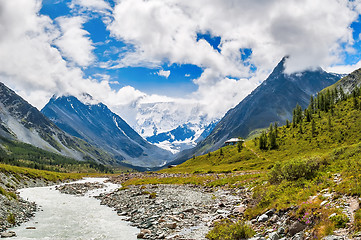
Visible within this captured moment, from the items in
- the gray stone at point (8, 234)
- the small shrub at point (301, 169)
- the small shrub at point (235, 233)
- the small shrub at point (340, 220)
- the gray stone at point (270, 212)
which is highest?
the small shrub at point (301, 169)

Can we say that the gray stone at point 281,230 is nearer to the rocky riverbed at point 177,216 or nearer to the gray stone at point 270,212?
the gray stone at point 270,212

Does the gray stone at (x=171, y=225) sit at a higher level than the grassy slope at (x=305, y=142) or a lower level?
lower

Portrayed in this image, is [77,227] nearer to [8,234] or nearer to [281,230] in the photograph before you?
[8,234]

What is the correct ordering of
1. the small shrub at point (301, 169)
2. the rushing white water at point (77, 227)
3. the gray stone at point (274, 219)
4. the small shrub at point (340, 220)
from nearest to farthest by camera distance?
the small shrub at point (340, 220) < the gray stone at point (274, 219) < the small shrub at point (301, 169) < the rushing white water at point (77, 227)

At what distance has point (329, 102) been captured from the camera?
14162cm

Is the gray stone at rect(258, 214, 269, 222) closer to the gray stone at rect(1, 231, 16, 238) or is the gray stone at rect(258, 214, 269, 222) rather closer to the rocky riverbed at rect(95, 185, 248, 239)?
the rocky riverbed at rect(95, 185, 248, 239)

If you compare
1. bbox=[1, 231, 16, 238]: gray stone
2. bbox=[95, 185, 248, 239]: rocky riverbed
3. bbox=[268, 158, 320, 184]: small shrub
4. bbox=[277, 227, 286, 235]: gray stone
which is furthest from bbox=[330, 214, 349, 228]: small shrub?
bbox=[1, 231, 16, 238]: gray stone

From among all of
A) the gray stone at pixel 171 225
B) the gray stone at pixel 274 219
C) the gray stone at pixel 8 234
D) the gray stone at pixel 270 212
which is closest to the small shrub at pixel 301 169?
the gray stone at pixel 270 212

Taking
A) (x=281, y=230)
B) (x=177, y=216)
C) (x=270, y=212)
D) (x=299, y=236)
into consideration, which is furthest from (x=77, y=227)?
(x=299, y=236)

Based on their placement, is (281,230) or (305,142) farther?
(305,142)

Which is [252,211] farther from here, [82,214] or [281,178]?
[82,214]

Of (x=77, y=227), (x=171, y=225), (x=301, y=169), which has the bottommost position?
(x=77, y=227)

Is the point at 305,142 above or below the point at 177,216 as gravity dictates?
above

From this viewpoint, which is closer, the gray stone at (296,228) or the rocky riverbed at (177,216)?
the gray stone at (296,228)
